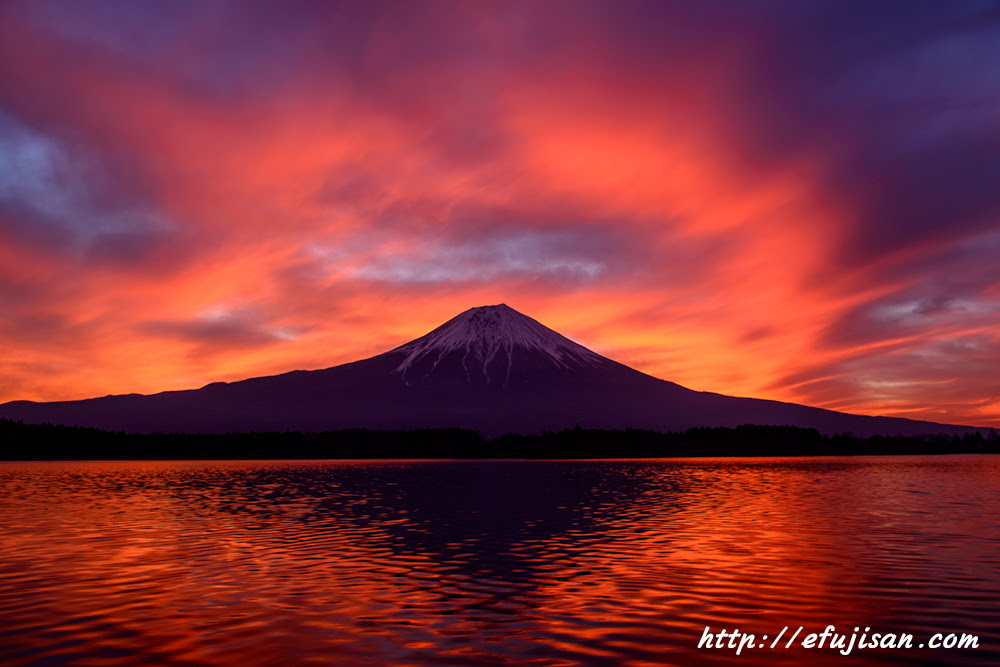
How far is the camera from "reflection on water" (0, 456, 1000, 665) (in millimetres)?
17125

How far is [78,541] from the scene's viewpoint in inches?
1428

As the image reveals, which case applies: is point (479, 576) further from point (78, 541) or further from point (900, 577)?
point (78, 541)

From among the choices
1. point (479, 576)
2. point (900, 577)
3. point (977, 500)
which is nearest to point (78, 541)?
point (479, 576)

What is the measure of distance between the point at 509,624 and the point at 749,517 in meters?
30.7

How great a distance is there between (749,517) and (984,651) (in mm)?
29978

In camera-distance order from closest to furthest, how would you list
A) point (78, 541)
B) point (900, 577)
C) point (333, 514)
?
1. point (900, 577)
2. point (78, 541)
3. point (333, 514)

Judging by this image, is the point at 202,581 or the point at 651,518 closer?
the point at 202,581

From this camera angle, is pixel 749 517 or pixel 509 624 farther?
pixel 749 517

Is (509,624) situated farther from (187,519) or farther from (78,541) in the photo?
(187,519)

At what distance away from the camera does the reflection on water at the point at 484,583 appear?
1712 centimetres

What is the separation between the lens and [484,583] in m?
25.1

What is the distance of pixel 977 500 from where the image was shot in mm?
57812

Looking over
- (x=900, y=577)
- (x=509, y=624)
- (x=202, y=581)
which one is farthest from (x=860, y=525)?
(x=202, y=581)

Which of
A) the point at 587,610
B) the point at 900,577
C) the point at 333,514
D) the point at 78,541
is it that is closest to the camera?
the point at 587,610
